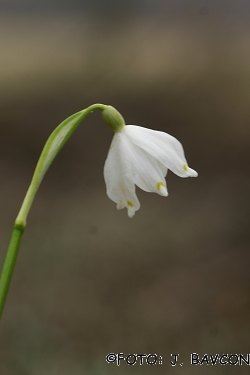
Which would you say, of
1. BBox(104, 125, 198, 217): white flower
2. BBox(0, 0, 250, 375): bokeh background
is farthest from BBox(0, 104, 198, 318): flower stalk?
BBox(0, 0, 250, 375): bokeh background

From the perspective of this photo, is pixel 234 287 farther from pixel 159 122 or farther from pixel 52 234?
pixel 159 122

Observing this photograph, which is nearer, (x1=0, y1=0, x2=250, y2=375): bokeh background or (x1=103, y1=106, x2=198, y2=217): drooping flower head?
(x1=103, y1=106, x2=198, y2=217): drooping flower head

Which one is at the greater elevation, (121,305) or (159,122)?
(159,122)

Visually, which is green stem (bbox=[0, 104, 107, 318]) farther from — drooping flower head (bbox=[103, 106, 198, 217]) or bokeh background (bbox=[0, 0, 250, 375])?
bokeh background (bbox=[0, 0, 250, 375])

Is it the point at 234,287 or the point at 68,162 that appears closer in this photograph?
the point at 234,287

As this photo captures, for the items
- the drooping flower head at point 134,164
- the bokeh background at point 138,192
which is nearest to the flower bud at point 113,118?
the drooping flower head at point 134,164

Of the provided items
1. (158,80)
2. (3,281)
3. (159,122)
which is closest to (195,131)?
(159,122)

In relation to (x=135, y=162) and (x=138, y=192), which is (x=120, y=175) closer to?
(x=135, y=162)
